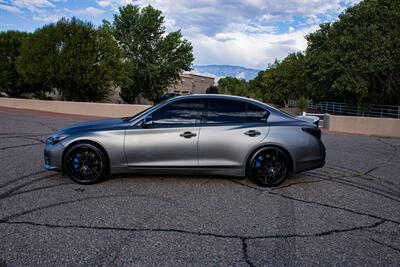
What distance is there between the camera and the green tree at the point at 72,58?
949 inches

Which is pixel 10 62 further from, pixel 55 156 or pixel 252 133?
pixel 252 133

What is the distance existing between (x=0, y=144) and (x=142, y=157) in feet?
18.4

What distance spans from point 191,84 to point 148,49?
43.1 meters

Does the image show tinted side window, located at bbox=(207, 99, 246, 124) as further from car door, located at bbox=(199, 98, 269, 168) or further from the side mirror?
the side mirror

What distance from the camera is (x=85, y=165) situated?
584cm

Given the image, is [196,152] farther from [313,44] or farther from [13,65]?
[313,44]

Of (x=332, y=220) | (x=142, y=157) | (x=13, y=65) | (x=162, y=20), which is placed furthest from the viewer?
(x=162, y=20)

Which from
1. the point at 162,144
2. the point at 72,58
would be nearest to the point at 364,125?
the point at 162,144

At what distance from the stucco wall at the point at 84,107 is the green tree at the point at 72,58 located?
5.47ft

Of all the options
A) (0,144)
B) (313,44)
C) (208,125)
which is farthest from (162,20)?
(208,125)

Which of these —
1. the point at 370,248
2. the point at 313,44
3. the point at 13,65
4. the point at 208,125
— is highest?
the point at 313,44

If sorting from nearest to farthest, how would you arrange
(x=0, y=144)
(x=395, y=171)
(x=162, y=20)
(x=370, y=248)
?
(x=370, y=248), (x=395, y=171), (x=0, y=144), (x=162, y=20)

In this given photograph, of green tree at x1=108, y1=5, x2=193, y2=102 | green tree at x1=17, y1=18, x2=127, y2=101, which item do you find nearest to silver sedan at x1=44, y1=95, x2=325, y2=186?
green tree at x1=17, y1=18, x2=127, y2=101

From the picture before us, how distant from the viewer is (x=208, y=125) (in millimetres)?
5934
